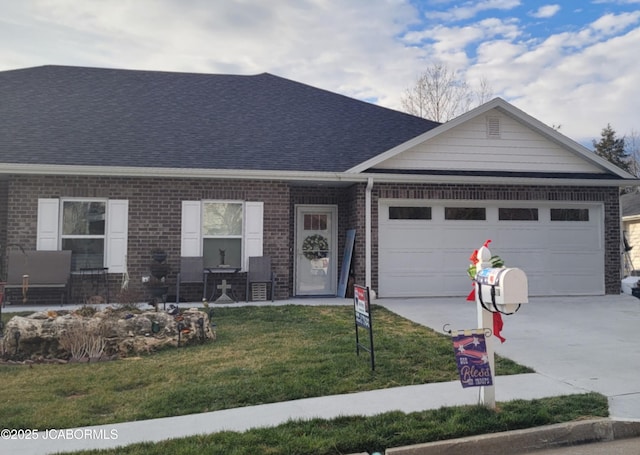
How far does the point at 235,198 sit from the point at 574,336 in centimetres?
726

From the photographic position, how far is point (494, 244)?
11844 mm

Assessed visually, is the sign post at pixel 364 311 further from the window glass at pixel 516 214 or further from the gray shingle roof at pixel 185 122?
the window glass at pixel 516 214

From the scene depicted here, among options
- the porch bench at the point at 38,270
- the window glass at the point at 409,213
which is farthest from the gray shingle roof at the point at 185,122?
the porch bench at the point at 38,270

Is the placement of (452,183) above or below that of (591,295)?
above

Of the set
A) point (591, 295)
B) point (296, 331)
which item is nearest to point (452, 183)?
point (591, 295)

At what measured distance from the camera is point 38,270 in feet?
32.9

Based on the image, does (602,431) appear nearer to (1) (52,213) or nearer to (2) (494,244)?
(2) (494,244)

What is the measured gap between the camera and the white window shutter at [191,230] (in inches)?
429

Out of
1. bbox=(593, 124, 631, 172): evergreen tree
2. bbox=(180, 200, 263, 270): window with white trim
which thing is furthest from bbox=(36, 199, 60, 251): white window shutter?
bbox=(593, 124, 631, 172): evergreen tree

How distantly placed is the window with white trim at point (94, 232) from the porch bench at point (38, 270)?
0.43m

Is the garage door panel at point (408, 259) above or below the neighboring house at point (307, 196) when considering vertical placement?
below

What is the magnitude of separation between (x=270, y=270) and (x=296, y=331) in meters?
3.56

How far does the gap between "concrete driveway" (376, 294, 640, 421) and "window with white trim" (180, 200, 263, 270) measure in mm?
3246

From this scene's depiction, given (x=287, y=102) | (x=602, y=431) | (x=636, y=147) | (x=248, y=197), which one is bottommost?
(x=602, y=431)
